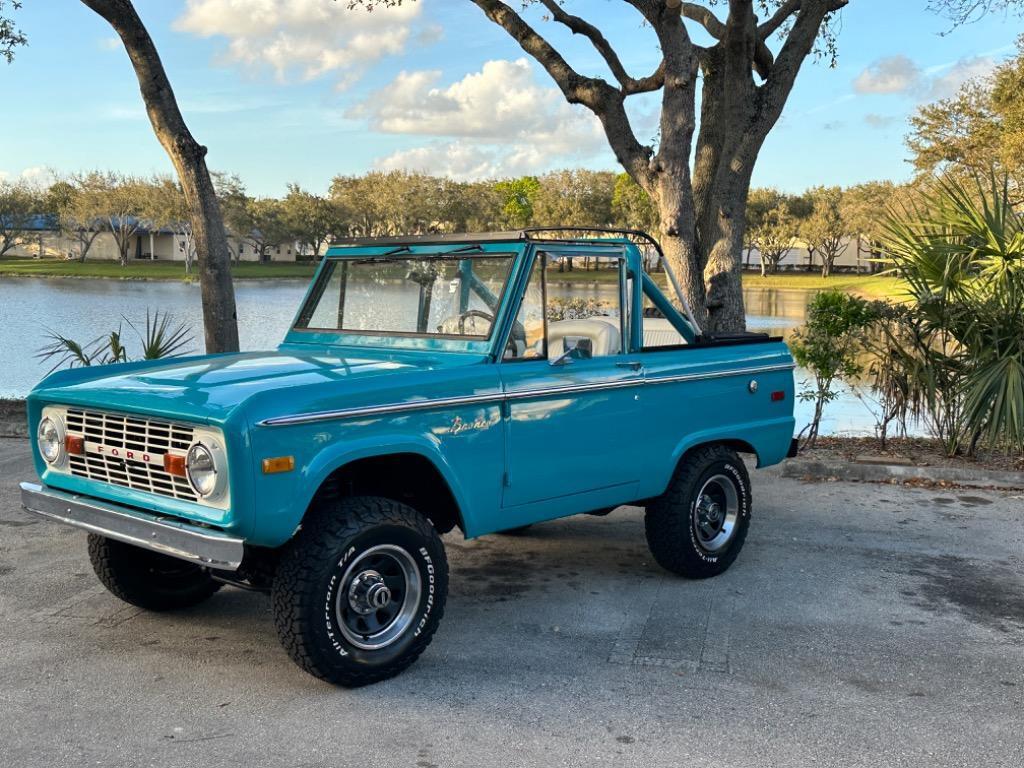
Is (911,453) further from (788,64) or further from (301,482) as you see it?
(301,482)

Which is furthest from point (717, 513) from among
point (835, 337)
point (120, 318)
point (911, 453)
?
point (120, 318)

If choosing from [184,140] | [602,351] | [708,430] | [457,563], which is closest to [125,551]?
[457,563]

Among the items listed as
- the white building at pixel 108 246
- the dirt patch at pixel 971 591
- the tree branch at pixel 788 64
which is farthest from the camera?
the white building at pixel 108 246

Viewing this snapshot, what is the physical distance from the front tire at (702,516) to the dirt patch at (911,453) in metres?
3.62

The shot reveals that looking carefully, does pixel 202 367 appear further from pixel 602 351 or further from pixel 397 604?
pixel 602 351

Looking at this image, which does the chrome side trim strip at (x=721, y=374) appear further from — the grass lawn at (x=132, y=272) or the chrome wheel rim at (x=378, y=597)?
the grass lawn at (x=132, y=272)

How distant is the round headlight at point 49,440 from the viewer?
4984 mm

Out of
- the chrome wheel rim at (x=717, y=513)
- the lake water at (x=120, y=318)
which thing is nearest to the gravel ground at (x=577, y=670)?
the chrome wheel rim at (x=717, y=513)

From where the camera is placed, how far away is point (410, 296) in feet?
19.0

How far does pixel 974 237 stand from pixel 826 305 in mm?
1470

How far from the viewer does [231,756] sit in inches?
154

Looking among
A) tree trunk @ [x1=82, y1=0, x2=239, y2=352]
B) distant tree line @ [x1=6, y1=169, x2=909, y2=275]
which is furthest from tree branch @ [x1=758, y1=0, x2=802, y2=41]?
distant tree line @ [x1=6, y1=169, x2=909, y2=275]

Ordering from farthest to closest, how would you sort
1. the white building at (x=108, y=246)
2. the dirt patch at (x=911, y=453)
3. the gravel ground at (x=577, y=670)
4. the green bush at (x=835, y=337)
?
the white building at (x=108, y=246), the green bush at (x=835, y=337), the dirt patch at (x=911, y=453), the gravel ground at (x=577, y=670)

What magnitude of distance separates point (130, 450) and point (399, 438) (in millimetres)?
1194
